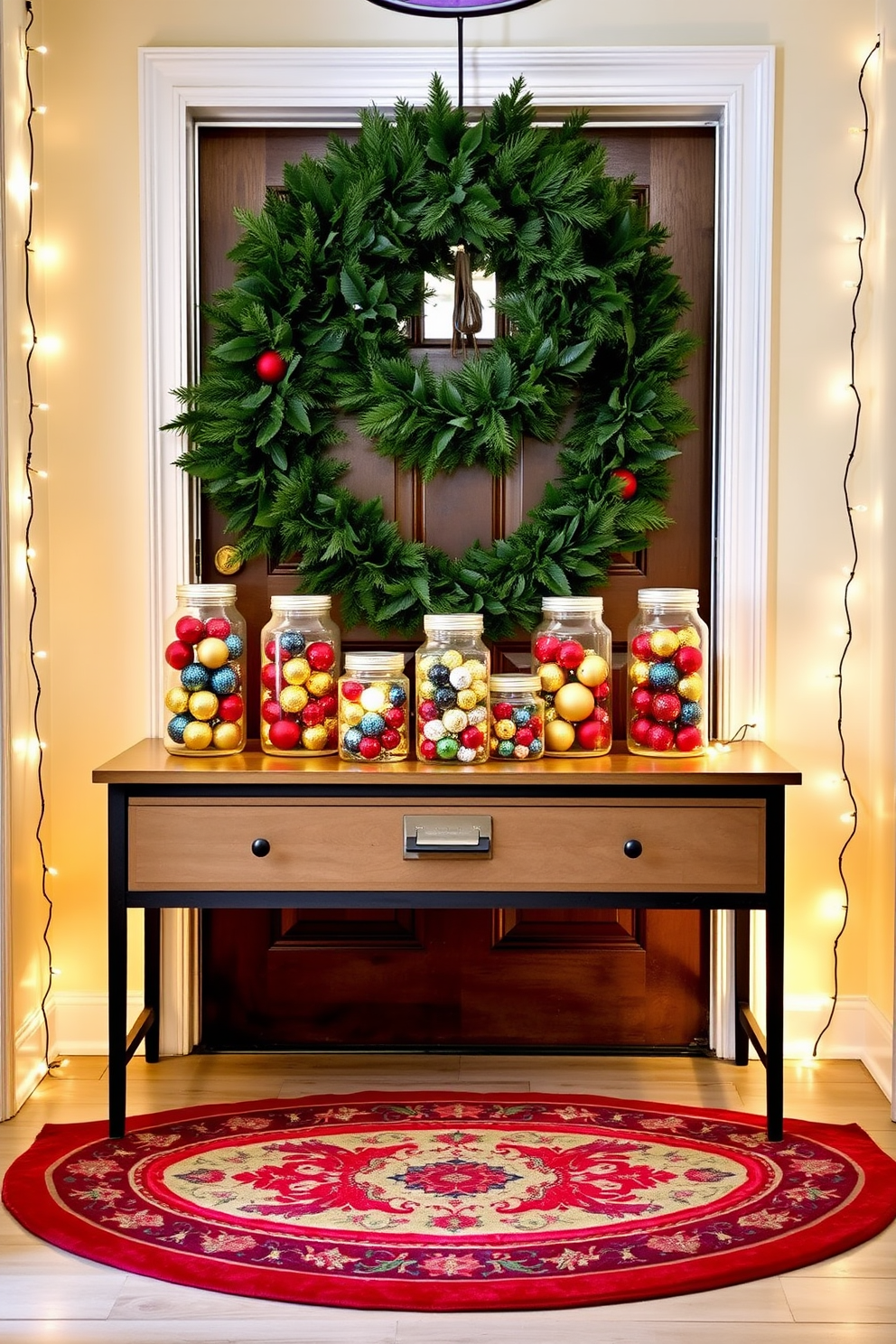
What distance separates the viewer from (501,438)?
278 centimetres

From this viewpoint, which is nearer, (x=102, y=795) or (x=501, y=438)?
(x=501, y=438)

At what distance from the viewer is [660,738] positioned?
2578 mm

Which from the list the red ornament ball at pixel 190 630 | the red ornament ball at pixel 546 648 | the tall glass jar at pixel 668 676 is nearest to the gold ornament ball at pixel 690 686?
the tall glass jar at pixel 668 676

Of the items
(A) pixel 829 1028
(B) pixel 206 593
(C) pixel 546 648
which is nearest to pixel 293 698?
(B) pixel 206 593

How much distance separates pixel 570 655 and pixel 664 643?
0.19 meters

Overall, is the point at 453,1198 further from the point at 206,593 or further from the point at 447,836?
the point at 206,593

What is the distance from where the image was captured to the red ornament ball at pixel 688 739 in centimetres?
258

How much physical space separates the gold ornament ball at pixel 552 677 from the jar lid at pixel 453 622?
16cm

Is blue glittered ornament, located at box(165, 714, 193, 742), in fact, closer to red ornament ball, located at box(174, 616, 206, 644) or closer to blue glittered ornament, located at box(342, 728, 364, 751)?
red ornament ball, located at box(174, 616, 206, 644)

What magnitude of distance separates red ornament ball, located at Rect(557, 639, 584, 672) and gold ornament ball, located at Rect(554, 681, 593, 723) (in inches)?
1.6

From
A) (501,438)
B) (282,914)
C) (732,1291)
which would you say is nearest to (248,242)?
(501,438)

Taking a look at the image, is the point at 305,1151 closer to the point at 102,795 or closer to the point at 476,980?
the point at 476,980

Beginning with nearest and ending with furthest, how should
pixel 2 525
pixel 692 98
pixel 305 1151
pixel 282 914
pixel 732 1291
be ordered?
1. pixel 732 1291
2. pixel 305 1151
3. pixel 2 525
4. pixel 692 98
5. pixel 282 914

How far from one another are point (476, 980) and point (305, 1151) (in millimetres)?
700
